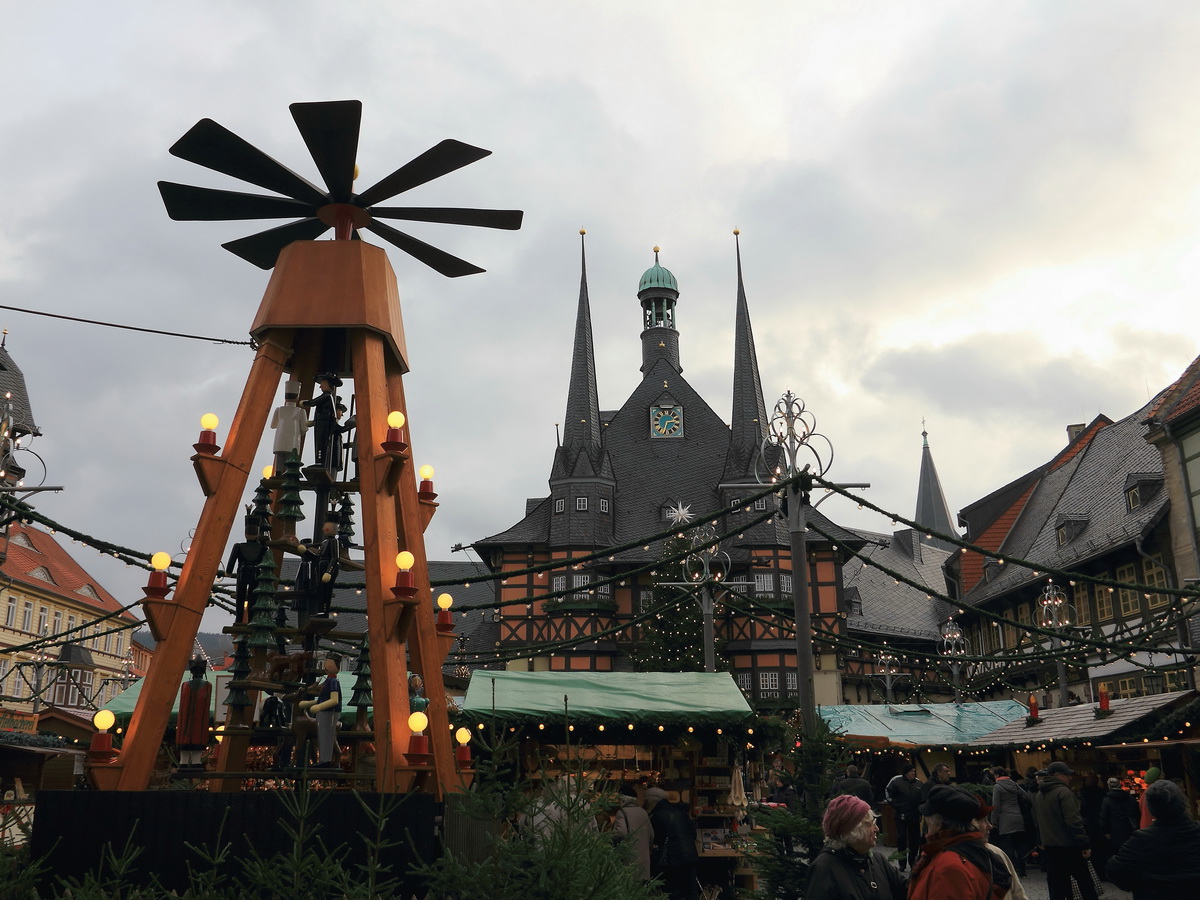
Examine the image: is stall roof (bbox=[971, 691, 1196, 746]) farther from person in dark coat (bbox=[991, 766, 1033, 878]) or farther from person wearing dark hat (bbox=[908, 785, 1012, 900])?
person wearing dark hat (bbox=[908, 785, 1012, 900])

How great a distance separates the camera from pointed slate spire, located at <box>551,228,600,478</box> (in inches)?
1900

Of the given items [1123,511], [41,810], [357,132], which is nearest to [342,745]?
[41,810]

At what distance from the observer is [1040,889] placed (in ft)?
46.3

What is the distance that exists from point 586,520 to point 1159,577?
24225 mm

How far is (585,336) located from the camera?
5038cm

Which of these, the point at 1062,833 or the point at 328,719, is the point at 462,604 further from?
the point at 328,719

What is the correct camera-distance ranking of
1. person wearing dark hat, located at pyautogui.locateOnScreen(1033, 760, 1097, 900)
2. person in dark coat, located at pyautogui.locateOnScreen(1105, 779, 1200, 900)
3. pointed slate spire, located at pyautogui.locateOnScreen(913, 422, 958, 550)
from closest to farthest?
person in dark coat, located at pyautogui.locateOnScreen(1105, 779, 1200, 900) < person wearing dark hat, located at pyautogui.locateOnScreen(1033, 760, 1097, 900) < pointed slate spire, located at pyautogui.locateOnScreen(913, 422, 958, 550)

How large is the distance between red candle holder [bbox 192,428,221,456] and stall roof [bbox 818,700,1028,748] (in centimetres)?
2007

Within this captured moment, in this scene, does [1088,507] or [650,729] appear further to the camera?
[1088,507]

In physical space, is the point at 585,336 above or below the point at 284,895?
above


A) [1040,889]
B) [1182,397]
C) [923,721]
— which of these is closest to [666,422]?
[1182,397]

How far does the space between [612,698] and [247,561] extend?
7884 millimetres

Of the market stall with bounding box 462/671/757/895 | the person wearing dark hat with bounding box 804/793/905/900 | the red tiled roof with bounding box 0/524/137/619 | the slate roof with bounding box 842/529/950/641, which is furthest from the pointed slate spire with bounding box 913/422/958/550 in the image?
the person wearing dark hat with bounding box 804/793/905/900

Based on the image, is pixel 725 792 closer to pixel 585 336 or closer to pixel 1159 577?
pixel 1159 577
